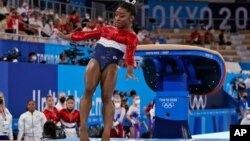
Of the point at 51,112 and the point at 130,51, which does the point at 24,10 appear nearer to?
the point at 51,112

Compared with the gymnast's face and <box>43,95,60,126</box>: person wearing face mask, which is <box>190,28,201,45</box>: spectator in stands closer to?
<box>43,95,60,126</box>: person wearing face mask

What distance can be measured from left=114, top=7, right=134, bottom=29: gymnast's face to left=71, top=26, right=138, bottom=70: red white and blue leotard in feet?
0.19

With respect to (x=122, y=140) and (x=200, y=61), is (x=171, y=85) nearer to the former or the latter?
(x=200, y=61)

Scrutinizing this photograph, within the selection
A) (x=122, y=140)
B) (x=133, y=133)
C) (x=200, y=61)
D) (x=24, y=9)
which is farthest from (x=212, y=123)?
(x=122, y=140)

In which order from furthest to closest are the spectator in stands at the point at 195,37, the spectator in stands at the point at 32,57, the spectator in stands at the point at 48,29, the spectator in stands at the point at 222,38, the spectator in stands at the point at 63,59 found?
the spectator in stands at the point at 222,38
the spectator in stands at the point at 195,37
the spectator in stands at the point at 48,29
the spectator in stands at the point at 63,59
the spectator in stands at the point at 32,57

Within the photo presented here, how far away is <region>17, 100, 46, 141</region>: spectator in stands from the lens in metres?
11.0

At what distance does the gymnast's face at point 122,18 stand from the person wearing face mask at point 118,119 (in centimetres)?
645

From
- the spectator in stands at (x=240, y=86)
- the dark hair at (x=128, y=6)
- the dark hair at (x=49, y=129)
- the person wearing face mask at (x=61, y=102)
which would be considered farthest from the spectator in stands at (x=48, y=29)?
the dark hair at (x=128, y=6)

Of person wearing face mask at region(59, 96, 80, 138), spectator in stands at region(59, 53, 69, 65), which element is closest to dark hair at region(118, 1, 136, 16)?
person wearing face mask at region(59, 96, 80, 138)

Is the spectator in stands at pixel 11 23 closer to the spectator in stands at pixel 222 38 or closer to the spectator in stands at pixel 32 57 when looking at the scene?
the spectator in stands at pixel 32 57

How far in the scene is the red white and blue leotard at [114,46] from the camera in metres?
6.71

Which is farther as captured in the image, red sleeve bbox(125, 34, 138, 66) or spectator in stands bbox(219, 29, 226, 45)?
spectator in stands bbox(219, 29, 226, 45)

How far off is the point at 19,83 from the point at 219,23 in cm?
2002

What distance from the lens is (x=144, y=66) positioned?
1043 cm
